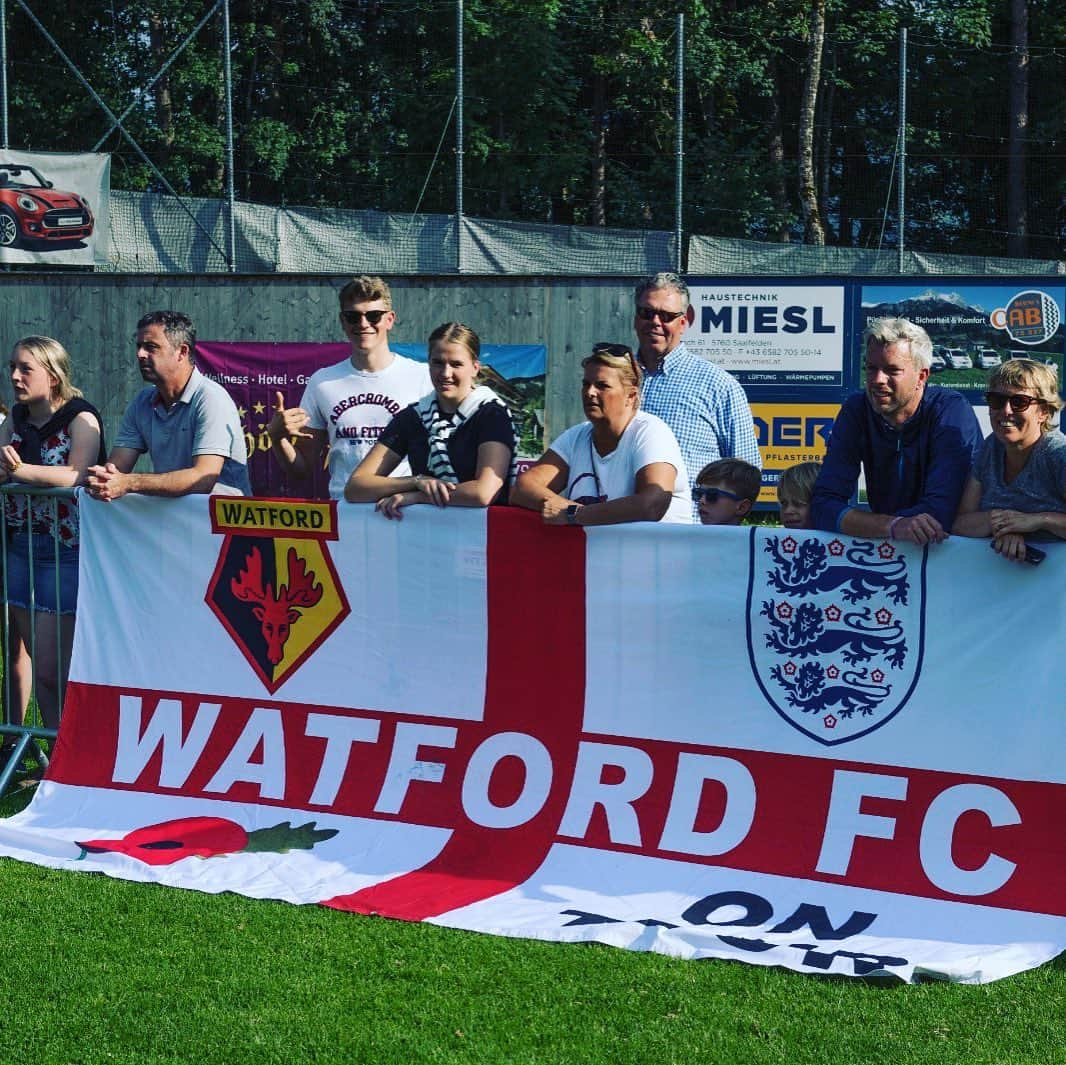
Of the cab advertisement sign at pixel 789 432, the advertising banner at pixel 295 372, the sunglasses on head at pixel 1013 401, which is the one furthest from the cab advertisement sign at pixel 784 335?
the sunglasses on head at pixel 1013 401

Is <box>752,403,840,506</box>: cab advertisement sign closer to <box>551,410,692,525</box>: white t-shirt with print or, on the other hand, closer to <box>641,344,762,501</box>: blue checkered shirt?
<box>641,344,762,501</box>: blue checkered shirt

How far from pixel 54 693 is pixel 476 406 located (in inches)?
94.0

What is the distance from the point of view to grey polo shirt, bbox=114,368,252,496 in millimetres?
6239

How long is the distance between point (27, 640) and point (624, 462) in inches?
121

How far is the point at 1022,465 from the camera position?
4.81 meters

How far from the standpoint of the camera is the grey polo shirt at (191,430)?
246 inches

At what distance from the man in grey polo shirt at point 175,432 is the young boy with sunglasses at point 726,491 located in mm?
1970

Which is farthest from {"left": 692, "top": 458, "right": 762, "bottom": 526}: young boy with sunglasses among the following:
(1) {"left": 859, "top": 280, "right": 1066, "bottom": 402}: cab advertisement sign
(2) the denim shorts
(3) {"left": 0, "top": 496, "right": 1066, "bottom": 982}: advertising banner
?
(1) {"left": 859, "top": 280, "right": 1066, "bottom": 402}: cab advertisement sign

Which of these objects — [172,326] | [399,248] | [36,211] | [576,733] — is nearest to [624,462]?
[576,733]

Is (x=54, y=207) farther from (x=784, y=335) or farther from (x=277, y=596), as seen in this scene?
(x=277, y=596)

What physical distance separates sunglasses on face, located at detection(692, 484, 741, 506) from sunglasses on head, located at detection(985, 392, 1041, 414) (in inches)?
42.5

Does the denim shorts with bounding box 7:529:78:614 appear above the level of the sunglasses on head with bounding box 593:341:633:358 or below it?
below

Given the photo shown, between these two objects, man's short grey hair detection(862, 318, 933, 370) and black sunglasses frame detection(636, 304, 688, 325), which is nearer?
man's short grey hair detection(862, 318, 933, 370)

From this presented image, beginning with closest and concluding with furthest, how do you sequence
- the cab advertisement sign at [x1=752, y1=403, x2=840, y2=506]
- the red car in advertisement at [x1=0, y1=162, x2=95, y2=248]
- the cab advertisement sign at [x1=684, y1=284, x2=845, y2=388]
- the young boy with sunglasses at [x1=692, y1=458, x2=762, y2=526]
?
the young boy with sunglasses at [x1=692, y1=458, x2=762, y2=526]
the cab advertisement sign at [x1=752, y1=403, x2=840, y2=506]
the cab advertisement sign at [x1=684, y1=284, x2=845, y2=388]
the red car in advertisement at [x1=0, y1=162, x2=95, y2=248]
